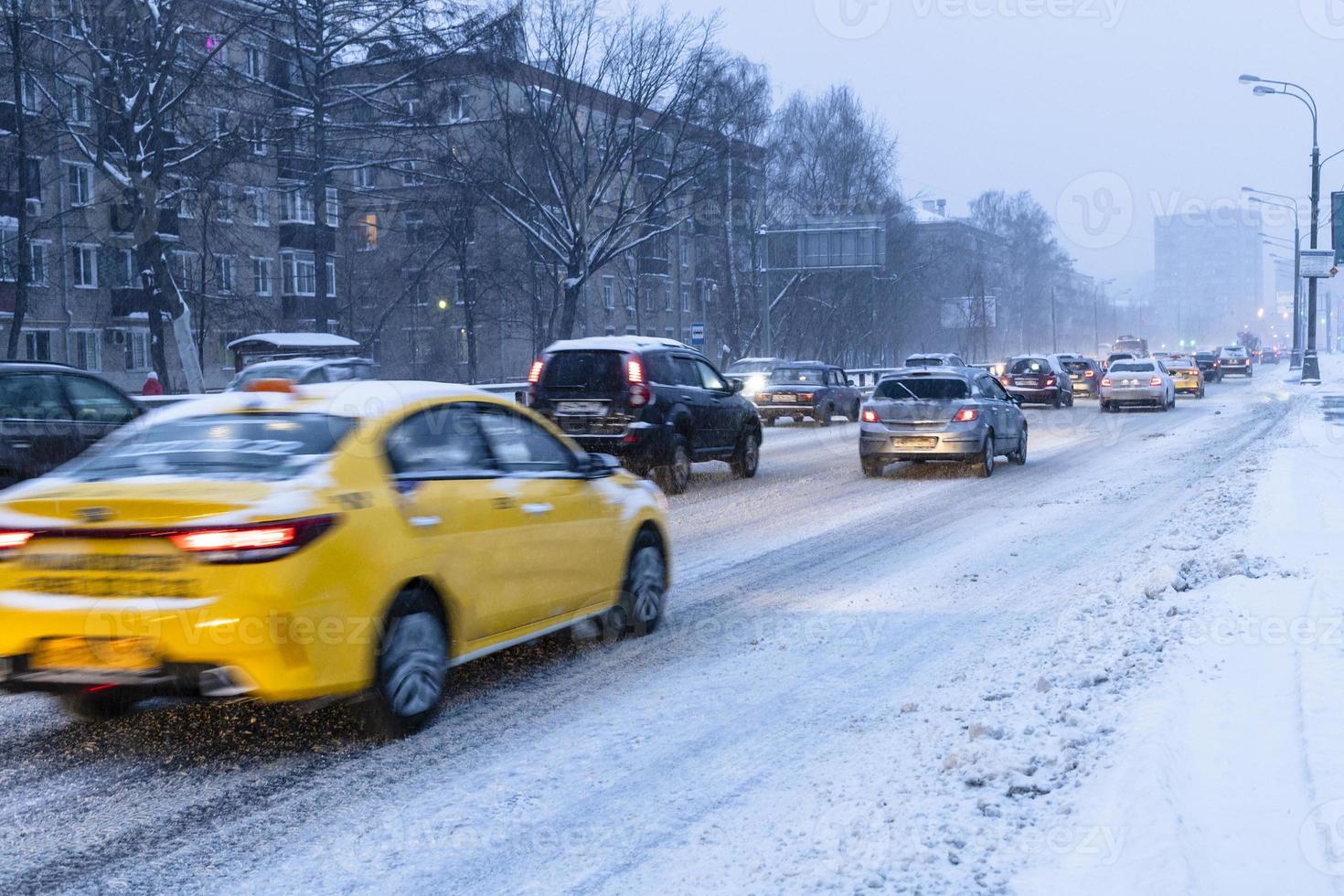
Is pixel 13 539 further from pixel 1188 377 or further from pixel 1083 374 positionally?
pixel 1188 377

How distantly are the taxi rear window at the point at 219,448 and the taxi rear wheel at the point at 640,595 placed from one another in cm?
243

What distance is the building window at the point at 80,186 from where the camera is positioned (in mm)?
46375

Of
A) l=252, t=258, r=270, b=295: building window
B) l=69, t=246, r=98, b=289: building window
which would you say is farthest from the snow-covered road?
l=252, t=258, r=270, b=295: building window

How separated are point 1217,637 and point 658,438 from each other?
30.9ft

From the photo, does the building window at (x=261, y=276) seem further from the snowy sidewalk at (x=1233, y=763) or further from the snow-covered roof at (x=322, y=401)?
A: the snowy sidewalk at (x=1233, y=763)

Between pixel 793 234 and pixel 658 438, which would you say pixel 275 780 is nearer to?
pixel 658 438

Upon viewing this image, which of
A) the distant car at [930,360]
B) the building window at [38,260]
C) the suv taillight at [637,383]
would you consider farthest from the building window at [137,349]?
the suv taillight at [637,383]

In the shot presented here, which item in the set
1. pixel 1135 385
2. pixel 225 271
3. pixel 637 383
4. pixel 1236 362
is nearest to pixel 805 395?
pixel 1135 385

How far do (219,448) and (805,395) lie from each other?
27.6 metres

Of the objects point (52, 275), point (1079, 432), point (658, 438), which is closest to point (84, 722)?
point (658, 438)

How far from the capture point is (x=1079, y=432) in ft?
91.0

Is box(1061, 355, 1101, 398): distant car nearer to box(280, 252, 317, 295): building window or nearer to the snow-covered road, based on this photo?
box(280, 252, 317, 295): building window

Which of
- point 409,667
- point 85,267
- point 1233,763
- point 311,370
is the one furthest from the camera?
point 85,267

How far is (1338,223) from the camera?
148ft
